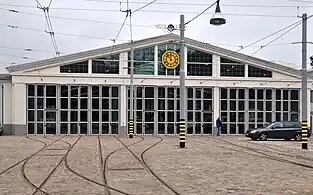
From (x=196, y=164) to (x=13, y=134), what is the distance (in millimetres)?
30018

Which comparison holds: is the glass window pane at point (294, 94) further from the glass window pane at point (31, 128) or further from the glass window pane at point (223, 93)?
the glass window pane at point (31, 128)

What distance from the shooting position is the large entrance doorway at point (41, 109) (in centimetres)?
4531

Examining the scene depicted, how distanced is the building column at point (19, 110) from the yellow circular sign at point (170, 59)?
13226 mm

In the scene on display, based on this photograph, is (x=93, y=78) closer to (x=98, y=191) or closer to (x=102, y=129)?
(x=102, y=129)

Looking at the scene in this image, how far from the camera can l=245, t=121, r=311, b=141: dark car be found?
37438mm

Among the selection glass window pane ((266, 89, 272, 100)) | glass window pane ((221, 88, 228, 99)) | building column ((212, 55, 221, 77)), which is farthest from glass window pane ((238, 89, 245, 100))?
building column ((212, 55, 221, 77))

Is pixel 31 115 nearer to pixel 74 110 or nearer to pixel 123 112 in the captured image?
pixel 74 110

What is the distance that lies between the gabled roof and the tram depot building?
0.09 meters

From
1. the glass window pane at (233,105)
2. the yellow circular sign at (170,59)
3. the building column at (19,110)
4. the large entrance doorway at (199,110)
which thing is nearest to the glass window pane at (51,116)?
the building column at (19,110)

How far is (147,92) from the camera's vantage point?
4719cm

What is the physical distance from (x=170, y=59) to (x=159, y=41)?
1985mm

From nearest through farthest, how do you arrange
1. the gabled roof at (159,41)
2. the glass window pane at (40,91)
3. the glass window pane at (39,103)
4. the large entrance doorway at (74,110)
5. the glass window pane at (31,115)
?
the gabled roof at (159,41) → the glass window pane at (31,115) → the glass window pane at (39,103) → the glass window pane at (40,91) → the large entrance doorway at (74,110)

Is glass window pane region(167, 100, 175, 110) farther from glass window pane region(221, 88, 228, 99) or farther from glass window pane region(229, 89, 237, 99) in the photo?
glass window pane region(229, 89, 237, 99)

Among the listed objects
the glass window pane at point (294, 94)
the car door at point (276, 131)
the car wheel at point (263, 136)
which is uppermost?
the glass window pane at point (294, 94)
